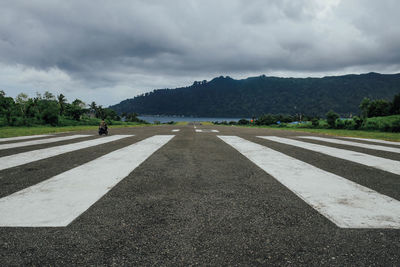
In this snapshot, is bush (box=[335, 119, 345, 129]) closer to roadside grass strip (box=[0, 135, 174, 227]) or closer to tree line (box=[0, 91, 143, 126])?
roadside grass strip (box=[0, 135, 174, 227])

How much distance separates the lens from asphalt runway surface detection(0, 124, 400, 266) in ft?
4.99

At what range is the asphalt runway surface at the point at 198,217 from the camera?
59.8 inches

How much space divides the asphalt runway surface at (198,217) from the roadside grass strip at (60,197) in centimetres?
1

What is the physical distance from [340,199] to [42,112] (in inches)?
1525

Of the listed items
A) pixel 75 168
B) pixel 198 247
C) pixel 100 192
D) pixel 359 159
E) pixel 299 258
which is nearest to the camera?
pixel 299 258

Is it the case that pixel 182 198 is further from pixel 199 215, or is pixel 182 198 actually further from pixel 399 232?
pixel 399 232

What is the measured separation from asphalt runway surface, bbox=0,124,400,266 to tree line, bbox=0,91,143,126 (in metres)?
31.8

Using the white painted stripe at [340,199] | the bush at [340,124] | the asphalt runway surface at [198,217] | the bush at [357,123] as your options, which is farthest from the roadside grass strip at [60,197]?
the bush at [340,124]

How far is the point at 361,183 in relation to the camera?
322cm

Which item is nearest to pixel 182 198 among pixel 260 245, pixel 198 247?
pixel 198 247

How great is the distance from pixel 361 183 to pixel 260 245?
2.54 m

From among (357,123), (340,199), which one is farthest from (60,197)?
(357,123)

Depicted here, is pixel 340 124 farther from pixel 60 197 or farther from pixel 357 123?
pixel 60 197

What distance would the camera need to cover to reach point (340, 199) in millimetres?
2578
